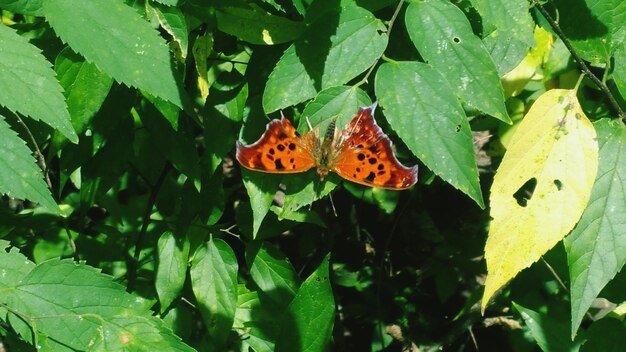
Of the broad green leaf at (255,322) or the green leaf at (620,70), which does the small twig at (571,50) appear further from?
the broad green leaf at (255,322)

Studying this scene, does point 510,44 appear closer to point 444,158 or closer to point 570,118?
point 570,118

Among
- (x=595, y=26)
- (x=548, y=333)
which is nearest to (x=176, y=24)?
(x=595, y=26)

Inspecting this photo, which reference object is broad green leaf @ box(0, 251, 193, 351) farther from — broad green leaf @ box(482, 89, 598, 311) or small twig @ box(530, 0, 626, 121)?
small twig @ box(530, 0, 626, 121)

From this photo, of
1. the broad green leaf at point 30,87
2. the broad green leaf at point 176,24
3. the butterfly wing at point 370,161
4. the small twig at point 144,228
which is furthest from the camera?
the small twig at point 144,228

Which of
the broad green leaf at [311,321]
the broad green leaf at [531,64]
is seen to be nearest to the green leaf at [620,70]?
the broad green leaf at [531,64]

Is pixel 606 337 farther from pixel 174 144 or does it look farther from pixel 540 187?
pixel 174 144

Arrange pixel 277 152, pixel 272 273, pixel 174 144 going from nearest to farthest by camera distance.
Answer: pixel 277 152 → pixel 174 144 → pixel 272 273

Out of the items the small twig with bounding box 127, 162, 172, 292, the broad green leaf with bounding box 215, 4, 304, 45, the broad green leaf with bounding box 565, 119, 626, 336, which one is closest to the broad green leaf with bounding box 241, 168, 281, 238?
the broad green leaf with bounding box 215, 4, 304, 45
